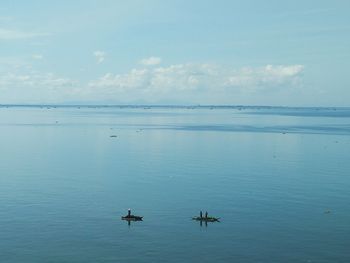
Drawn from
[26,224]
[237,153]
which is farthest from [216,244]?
[237,153]

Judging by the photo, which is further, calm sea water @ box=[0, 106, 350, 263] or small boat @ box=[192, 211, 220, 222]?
small boat @ box=[192, 211, 220, 222]

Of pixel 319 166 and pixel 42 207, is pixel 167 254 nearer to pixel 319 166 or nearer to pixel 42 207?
pixel 42 207

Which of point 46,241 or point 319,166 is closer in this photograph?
point 46,241

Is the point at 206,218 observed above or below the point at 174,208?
below

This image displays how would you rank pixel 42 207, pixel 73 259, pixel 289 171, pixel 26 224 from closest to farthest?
pixel 73 259, pixel 26 224, pixel 42 207, pixel 289 171

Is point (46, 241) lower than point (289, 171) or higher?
lower

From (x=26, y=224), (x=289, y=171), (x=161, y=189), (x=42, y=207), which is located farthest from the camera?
(x=289, y=171)

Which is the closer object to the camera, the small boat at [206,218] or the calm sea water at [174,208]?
the calm sea water at [174,208]

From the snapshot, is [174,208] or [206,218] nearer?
[206,218]

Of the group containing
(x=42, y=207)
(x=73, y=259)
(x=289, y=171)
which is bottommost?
(x=73, y=259)
